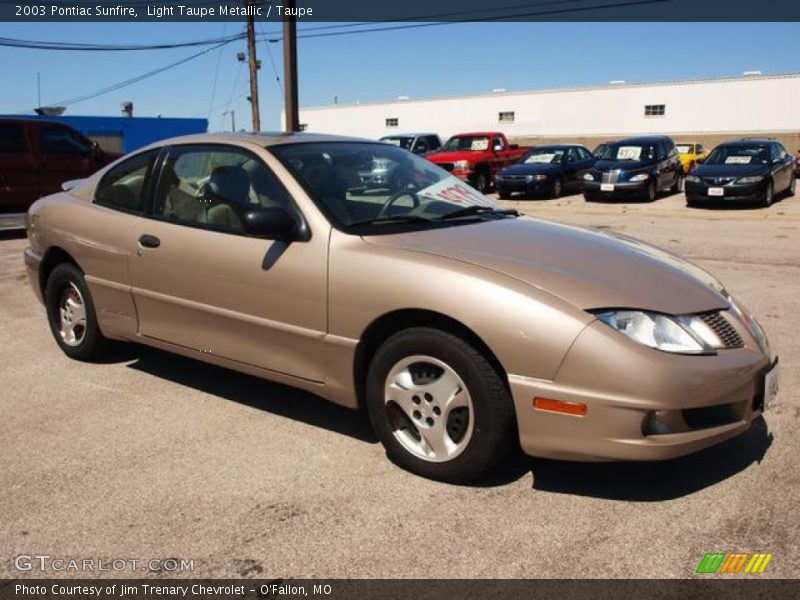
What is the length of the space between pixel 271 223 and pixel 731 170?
14897 millimetres

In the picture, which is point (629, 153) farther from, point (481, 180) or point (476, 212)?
point (476, 212)

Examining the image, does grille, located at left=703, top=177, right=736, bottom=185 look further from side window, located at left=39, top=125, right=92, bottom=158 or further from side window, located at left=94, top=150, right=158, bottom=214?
side window, located at left=94, top=150, right=158, bottom=214

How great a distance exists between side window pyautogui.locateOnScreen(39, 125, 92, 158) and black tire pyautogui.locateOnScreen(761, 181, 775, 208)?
13.4 meters

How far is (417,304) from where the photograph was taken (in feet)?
10.6

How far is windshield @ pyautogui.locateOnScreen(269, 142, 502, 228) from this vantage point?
3816 mm

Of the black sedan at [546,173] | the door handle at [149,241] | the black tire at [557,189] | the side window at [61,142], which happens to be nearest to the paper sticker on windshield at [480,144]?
the black sedan at [546,173]

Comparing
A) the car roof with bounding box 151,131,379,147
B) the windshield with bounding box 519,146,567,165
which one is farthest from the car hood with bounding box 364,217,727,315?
the windshield with bounding box 519,146,567,165

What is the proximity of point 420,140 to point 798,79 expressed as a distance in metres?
26.7

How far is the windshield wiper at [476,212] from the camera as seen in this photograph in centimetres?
404

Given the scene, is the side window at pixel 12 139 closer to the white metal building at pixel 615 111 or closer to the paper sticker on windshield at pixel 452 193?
the paper sticker on windshield at pixel 452 193

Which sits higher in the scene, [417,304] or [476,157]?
[476,157]

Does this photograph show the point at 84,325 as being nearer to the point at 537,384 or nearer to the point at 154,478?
the point at 154,478

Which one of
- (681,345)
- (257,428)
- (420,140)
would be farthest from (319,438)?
(420,140)

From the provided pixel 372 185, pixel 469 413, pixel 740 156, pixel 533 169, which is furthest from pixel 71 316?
pixel 533 169
